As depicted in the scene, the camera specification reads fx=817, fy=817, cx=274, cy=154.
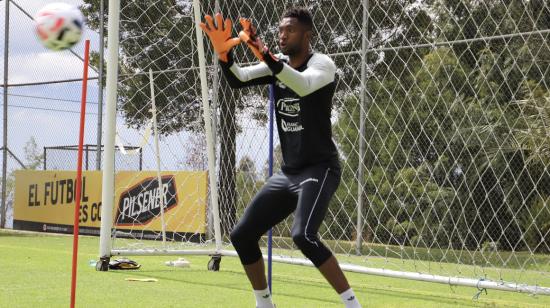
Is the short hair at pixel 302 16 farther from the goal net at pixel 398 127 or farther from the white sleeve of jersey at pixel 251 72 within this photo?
the goal net at pixel 398 127

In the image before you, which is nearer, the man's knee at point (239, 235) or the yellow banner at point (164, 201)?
the man's knee at point (239, 235)

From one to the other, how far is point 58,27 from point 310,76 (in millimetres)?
1470

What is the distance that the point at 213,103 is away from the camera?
11914 mm

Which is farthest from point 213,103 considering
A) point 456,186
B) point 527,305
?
point 527,305

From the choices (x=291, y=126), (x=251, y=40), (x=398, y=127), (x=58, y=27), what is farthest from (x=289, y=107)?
(x=398, y=127)

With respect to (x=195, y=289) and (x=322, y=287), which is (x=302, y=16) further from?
(x=322, y=287)

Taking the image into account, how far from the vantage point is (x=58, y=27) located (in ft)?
15.3

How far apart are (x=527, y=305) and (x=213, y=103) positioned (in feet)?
21.2

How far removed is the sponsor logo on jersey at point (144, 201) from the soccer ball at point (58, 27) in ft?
30.6

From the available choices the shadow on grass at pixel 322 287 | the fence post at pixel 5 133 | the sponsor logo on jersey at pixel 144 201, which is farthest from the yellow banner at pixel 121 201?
the shadow on grass at pixel 322 287

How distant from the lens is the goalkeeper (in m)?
4.54

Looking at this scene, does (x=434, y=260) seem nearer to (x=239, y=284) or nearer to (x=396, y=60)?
(x=396, y=60)

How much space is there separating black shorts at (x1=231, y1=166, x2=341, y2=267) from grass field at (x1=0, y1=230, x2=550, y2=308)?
122cm

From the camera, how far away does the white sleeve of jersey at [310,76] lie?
14.3 ft
